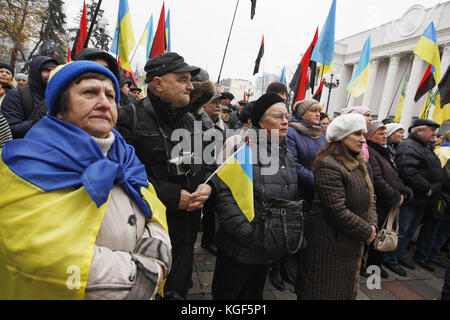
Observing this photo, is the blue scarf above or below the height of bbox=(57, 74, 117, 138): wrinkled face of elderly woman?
below

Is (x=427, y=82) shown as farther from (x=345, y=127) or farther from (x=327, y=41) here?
(x=345, y=127)

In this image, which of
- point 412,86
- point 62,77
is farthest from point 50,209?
point 412,86

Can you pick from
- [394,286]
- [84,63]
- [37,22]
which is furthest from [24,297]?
[37,22]

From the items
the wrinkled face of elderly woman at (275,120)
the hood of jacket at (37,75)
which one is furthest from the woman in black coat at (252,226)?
the hood of jacket at (37,75)

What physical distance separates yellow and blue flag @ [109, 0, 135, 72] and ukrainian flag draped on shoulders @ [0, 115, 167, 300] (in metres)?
4.16

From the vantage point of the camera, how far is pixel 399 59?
2961 centimetres

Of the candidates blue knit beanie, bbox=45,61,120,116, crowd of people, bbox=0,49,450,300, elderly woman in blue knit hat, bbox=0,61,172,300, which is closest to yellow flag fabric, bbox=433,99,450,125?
crowd of people, bbox=0,49,450,300

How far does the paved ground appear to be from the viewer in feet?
9.96

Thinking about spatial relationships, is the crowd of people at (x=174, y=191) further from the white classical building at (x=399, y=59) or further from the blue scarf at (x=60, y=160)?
the white classical building at (x=399, y=59)

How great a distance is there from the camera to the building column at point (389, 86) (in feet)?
95.5

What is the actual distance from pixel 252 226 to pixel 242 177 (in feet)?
1.58

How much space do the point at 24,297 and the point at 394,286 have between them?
14.3 ft

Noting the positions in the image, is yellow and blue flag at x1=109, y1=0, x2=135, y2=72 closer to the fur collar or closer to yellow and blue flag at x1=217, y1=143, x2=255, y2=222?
yellow and blue flag at x1=217, y1=143, x2=255, y2=222

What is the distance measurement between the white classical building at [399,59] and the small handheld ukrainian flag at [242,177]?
24562mm
